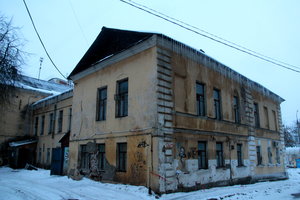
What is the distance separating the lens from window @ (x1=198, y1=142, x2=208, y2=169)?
12620 millimetres

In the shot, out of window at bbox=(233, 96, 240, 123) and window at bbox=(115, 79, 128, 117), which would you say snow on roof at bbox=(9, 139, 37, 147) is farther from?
window at bbox=(233, 96, 240, 123)

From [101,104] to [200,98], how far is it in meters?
5.69

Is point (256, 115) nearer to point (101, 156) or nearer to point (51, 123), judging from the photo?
point (101, 156)

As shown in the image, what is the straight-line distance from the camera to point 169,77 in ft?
38.8

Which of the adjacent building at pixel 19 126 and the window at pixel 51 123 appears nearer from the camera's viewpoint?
the window at pixel 51 123

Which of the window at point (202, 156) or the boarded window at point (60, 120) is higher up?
the boarded window at point (60, 120)

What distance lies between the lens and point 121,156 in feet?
40.7

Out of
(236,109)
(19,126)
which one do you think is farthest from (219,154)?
(19,126)

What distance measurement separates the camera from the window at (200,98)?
13.5 metres

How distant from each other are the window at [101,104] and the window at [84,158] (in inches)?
83.0

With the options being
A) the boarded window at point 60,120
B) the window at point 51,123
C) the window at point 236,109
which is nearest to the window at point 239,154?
the window at point 236,109

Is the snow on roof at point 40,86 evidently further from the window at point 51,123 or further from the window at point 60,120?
the window at point 60,120

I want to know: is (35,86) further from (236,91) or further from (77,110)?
(236,91)

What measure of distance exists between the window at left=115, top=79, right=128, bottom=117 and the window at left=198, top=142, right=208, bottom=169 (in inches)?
166
